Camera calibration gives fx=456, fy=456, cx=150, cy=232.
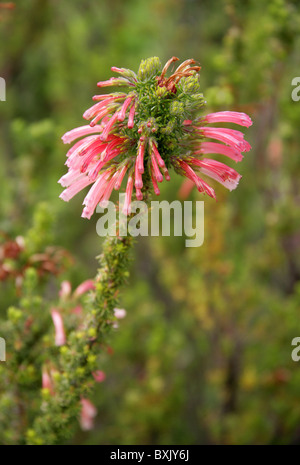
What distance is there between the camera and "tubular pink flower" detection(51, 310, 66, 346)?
127 inches

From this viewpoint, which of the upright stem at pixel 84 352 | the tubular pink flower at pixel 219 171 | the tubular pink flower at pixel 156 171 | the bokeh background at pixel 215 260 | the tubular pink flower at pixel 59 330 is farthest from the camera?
the bokeh background at pixel 215 260

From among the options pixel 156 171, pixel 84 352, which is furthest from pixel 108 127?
pixel 84 352

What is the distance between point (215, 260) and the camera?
228 inches

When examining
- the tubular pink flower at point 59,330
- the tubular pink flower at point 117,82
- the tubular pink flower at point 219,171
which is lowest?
the tubular pink flower at point 59,330

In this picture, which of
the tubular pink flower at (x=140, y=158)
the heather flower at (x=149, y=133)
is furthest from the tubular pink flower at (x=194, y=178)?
the tubular pink flower at (x=140, y=158)

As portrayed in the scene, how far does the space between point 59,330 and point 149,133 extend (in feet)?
5.26

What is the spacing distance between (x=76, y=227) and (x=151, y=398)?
14.1 feet

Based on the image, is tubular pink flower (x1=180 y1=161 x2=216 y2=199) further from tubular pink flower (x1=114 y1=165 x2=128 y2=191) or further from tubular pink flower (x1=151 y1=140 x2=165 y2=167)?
tubular pink flower (x1=114 y1=165 x2=128 y2=191)

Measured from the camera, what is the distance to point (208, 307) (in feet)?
20.1

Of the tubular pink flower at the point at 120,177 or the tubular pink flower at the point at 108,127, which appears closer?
the tubular pink flower at the point at 108,127

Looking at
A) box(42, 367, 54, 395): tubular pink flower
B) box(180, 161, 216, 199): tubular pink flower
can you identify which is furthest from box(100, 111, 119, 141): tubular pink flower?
box(42, 367, 54, 395): tubular pink flower

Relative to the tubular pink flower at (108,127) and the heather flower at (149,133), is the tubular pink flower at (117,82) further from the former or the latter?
the tubular pink flower at (108,127)

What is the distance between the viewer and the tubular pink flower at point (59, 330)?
3.21m

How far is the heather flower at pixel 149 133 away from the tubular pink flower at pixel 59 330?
1076mm
